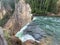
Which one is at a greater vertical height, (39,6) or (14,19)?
(14,19)

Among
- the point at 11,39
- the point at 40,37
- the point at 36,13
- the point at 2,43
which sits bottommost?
the point at 36,13

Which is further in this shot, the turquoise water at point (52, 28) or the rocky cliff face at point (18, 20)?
the rocky cliff face at point (18, 20)

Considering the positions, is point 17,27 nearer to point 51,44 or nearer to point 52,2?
point 51,44

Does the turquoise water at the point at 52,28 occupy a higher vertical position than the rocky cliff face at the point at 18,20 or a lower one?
lower

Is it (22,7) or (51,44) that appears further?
(22,7)

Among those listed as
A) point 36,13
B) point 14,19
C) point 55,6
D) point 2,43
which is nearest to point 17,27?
point 14,19

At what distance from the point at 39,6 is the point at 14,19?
41.4ft

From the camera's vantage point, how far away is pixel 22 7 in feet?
41.6

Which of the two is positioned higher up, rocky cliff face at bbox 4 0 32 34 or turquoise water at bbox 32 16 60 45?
rocky cliff face at bbox 4 0 32 34

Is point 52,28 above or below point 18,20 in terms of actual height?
below

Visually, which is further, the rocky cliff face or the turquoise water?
the rocky cliff face

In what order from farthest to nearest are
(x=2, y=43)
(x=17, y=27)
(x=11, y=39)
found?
(x=17, y=27), (x=11, y=39), (x=2, y=43)

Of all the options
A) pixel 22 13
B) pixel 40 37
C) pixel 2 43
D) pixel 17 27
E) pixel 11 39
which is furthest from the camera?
pixel 22 13

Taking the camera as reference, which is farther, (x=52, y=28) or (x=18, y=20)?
(x=52, y=28)
